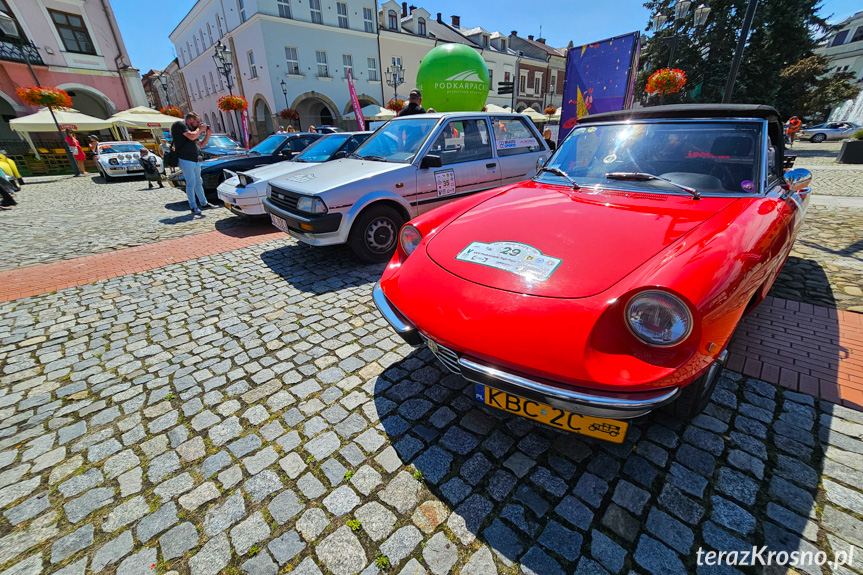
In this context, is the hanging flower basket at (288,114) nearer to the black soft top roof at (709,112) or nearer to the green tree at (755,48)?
the green tree at (755,48)

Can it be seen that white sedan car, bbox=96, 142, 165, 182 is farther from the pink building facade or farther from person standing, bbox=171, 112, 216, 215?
the pink building facade

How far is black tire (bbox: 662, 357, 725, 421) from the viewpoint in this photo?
71.1 inches

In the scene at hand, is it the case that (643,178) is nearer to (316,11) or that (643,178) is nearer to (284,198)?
(284,198)

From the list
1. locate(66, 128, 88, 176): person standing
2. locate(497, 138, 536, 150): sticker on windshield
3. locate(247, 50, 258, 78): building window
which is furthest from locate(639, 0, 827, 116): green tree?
locate(66, 128, 88, 176): person standing

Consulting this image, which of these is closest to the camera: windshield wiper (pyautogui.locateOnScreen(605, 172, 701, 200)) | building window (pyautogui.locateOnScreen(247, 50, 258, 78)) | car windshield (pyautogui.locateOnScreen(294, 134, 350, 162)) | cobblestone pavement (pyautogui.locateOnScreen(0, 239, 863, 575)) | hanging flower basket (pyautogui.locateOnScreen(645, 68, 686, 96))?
cobblestone pavement (pyautogui.locateOnScreen(0, 239, 863, 575))

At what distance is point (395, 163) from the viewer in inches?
181

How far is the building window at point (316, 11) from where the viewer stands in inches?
940

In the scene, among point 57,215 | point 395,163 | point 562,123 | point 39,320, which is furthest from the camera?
point 562,123

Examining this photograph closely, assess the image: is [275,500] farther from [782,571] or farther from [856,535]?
[856,535]

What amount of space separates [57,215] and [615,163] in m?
11.4

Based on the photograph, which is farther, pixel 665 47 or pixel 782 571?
pixel 665 47

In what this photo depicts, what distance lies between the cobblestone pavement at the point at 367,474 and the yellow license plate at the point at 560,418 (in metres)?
0.35

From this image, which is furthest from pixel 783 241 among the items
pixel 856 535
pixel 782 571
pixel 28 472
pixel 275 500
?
pixel 28 472

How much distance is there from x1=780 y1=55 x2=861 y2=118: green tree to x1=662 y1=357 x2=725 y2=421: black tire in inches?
979
